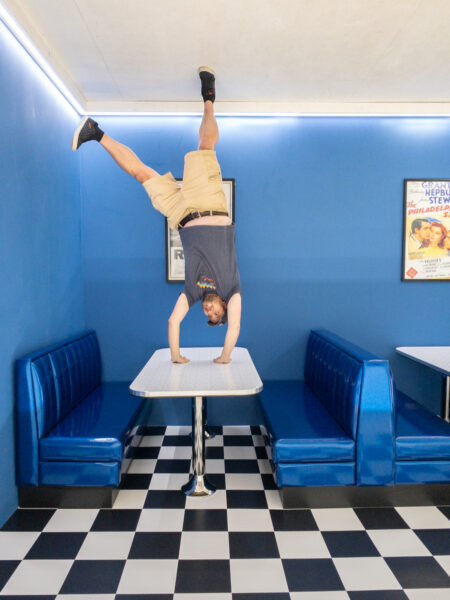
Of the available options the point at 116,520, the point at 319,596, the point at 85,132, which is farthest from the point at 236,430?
the point at 85,132

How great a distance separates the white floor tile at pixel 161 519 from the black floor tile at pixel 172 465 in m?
0.52

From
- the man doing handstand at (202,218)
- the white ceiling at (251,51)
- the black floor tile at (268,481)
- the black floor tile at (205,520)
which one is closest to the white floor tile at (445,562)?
the black floor tile at (268,481)

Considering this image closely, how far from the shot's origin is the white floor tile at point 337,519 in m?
2.51

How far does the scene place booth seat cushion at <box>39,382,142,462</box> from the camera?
2.68 m

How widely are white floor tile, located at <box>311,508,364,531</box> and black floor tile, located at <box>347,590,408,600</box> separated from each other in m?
0.51

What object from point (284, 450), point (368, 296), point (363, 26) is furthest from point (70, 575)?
point (363, 26)

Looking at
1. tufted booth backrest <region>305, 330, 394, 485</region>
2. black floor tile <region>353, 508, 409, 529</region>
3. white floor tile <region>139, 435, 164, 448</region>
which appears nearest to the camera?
black floor tile <region>353, 508, 409, 529</region>

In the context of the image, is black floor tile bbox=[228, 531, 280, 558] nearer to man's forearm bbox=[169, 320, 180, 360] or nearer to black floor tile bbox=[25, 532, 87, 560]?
black floor tile bbox=[25, 532, 87, 560]

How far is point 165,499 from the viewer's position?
111 inches

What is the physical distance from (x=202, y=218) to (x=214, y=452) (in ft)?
6.52

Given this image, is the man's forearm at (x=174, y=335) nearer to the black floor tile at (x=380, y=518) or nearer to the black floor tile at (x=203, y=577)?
the black floor tile at (x=203, y=577)

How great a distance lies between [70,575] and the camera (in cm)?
210

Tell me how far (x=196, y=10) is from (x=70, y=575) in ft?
10.9

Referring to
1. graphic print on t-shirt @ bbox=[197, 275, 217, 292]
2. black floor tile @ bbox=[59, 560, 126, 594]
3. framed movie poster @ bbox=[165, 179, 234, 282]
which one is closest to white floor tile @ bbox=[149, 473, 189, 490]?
black floor tile @ bbox=[59, 560, 126, 594]
